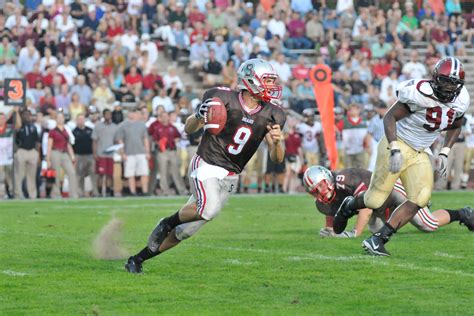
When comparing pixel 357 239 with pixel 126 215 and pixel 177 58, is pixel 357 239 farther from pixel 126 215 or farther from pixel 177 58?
pixel 177 58

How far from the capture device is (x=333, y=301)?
22.5 ft

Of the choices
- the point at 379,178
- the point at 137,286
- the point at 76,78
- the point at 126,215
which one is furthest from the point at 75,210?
the point at 137,286

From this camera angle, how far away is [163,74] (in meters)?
23.0

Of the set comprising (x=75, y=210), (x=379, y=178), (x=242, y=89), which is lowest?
(x=75, y=210)

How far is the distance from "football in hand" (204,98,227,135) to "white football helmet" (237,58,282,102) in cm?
29

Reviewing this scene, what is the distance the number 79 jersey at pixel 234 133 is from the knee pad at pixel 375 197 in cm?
158

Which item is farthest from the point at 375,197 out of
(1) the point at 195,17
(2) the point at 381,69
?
(2) the point at 381,69

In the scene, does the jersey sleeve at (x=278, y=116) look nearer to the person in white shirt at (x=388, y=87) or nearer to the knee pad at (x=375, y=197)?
the knee pad at (x=375, y=197)

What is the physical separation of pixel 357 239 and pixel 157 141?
978 centimetres

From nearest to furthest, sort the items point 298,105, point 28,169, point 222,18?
point 28,169 < point 298,105 < point 222,18

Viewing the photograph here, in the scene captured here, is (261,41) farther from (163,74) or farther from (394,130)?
(394,130)

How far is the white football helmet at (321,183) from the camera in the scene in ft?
34.6

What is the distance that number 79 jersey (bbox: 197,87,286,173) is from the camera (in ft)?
26.2

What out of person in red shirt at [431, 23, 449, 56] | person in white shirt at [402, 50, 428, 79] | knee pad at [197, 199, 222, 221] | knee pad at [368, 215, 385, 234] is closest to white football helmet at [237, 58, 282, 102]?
knee pad at [197, 199, 222, 221]
